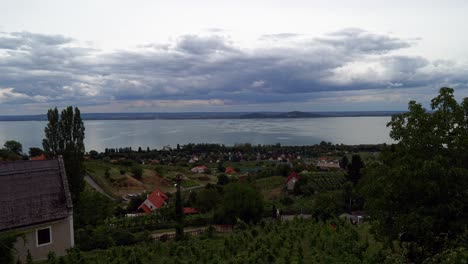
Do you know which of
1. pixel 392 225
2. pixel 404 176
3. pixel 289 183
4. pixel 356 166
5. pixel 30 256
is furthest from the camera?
pixel 289 183

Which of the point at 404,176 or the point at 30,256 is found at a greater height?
the point at 404,176

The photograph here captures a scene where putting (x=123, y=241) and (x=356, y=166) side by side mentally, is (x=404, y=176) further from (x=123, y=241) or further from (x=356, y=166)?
(x=356, y=166)

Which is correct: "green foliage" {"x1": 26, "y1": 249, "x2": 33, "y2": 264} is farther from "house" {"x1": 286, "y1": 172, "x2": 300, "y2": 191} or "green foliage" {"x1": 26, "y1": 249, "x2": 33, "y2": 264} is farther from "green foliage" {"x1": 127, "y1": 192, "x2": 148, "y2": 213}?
"house" {"x1": 286, "y1": 172, "x2": 300, "y2": 191}

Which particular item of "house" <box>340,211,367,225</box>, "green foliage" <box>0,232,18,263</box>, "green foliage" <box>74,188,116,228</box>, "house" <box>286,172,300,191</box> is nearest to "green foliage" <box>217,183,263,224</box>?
"house" <box>340,211,367,225</box>

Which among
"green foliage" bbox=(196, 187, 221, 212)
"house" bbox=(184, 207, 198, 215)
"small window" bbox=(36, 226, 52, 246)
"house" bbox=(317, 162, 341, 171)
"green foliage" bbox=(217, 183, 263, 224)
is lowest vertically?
"house" bbox=(317, 162, 341, 171)

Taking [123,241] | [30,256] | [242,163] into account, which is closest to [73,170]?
[123,241]

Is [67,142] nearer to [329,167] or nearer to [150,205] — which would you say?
[150,205]

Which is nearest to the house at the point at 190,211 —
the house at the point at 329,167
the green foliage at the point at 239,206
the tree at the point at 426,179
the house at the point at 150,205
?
the house at the point at 150,205

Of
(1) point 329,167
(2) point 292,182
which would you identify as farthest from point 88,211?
(1) point 329,167
